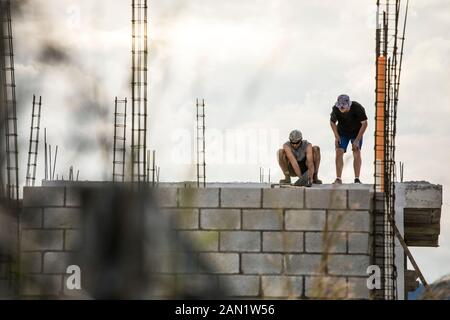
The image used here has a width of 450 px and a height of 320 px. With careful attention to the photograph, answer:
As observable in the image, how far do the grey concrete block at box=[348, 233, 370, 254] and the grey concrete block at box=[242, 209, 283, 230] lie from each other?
64cm

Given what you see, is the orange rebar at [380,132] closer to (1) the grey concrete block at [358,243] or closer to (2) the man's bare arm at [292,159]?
(2) the man's bare arm at [292,159]

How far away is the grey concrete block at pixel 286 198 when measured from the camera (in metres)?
8.95

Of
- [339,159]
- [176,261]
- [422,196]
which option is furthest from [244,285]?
[422,196]

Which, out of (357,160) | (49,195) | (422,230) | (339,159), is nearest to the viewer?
(49,195)

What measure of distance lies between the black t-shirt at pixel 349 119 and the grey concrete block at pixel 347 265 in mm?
2873

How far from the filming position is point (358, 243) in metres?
8.95

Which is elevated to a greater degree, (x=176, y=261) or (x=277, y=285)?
(x=176, y=261)

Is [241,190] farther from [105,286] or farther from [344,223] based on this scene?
[105,286]

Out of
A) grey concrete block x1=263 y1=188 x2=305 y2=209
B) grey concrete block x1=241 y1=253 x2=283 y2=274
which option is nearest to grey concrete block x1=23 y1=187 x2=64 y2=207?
grey concrete block x1=241 y1=253 x2=283 y2=274

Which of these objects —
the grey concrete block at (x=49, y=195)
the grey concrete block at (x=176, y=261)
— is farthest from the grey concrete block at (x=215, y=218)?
the grey concrete block at (x=176, y=261)

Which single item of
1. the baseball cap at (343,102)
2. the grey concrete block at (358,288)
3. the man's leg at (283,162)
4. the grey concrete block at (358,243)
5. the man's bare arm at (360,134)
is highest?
the baseball cap at (343,102)

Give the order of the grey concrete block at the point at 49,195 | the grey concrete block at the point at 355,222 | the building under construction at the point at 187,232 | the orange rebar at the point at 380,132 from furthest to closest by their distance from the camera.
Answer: the orange rebar at the point at 380,132 → the grey concrete block at the point at 355,222 → the grey concrete block at the point at 49,195 → the building under construction at the point at 187,232

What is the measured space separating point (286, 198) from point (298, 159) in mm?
2602

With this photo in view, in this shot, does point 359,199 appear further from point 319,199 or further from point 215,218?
point 215,218
